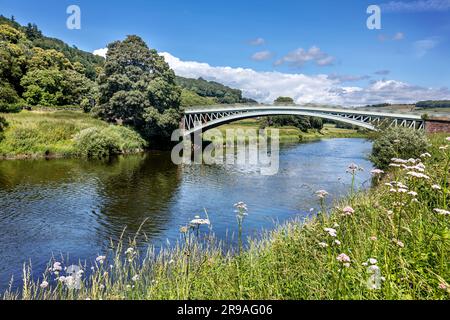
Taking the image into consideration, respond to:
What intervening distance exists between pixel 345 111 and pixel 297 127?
56743mm

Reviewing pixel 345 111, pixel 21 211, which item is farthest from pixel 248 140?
pixel 21 211

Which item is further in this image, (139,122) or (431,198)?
(139,122)

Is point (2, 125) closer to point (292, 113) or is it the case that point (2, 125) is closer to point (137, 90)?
point (137, 90)

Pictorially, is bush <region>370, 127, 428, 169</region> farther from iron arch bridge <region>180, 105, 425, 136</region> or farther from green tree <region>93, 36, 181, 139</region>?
green tree <region>93, 36, 181, 139</region>

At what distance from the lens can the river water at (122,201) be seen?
15.5 m

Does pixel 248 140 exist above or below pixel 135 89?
below

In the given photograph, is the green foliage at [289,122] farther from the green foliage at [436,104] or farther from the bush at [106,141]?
the bush at [106,141]

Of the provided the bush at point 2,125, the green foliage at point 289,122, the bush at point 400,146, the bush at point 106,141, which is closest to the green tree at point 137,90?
the bush at point 106,141

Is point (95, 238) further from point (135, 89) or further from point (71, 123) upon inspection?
point (135, 89)

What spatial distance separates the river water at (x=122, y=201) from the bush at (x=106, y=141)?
366cm

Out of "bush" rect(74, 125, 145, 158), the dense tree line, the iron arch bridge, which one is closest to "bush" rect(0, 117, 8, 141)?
"bush" rect(74, 125, 145, 158)

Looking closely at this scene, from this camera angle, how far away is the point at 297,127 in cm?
10312
